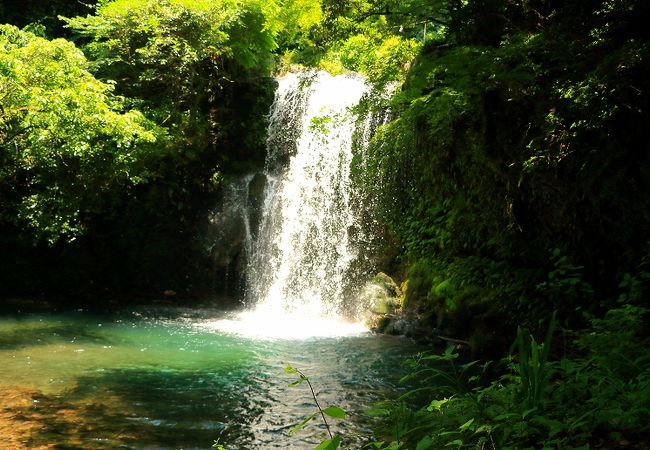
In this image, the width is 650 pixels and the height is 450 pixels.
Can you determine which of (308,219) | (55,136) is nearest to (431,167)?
(308,219)

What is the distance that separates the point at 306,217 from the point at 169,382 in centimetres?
713

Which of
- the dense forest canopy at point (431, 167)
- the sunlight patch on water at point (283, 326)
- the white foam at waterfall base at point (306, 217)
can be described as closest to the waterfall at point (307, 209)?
the white foam at waterfall base at point (306, 217)

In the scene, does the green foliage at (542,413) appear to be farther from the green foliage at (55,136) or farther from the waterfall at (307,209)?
the green foliage at (55,136)

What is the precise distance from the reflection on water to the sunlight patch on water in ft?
1.26

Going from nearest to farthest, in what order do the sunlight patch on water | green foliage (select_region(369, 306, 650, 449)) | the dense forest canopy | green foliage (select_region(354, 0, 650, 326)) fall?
1. green foliage (select_region(369, 306, 650, 449))
2. the dense forest canopy
3. green foliage (select_region(354, 0, 650, 326))
4. the sunlight patch on water

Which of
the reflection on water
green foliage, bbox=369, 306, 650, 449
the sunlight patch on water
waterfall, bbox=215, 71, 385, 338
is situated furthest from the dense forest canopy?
the sunlight patch on water

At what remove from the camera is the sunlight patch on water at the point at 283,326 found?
31.3ft

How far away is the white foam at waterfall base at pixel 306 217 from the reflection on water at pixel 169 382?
2479mm

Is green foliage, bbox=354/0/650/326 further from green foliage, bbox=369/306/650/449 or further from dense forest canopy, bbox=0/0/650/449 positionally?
green foliage, bbox=369/306/650/449

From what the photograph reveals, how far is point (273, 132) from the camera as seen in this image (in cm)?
1447

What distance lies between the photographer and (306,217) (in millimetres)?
12953

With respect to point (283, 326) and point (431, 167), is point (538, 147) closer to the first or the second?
point (431, 167)

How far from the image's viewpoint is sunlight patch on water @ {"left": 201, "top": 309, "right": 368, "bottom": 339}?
9.54 metres

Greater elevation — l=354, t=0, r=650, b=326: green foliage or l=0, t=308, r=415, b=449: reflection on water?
l=354, t=0, r=650, b=326: green foliage
